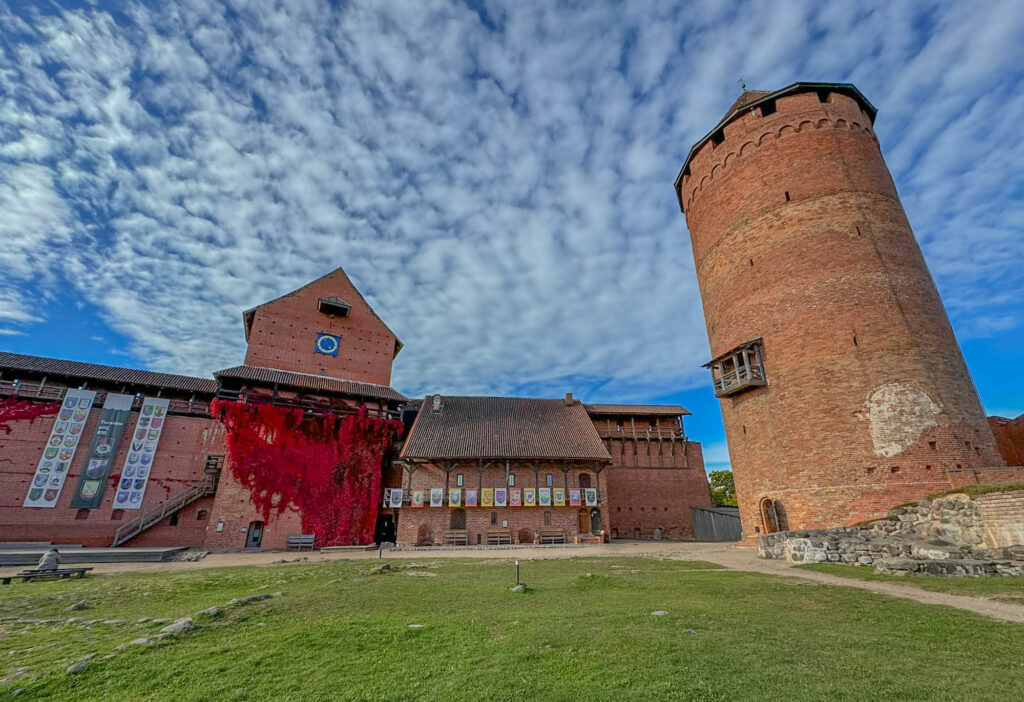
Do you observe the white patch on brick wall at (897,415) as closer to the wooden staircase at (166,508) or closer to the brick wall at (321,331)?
the brick wall at (321,331)

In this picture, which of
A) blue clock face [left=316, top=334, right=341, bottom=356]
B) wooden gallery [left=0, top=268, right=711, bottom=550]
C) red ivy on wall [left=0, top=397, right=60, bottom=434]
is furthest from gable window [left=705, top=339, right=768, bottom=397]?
red ivy on wall [left=0, top=397, right=60, bottom=434]

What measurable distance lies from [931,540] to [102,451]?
35.1 m

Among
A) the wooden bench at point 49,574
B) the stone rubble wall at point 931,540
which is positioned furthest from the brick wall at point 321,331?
the stone rubble wall at point 931,540

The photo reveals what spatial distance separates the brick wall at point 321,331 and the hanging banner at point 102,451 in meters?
6.79

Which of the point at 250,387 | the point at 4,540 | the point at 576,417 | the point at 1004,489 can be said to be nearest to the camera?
the point at 1004,489

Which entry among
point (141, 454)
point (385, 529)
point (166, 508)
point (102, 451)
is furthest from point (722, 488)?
point (102, 451)

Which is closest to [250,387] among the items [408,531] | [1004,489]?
[408,531]

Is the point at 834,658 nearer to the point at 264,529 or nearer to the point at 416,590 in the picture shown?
the point at 416,590

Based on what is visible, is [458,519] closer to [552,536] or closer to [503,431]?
[552,536]

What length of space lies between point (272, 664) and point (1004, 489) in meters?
17.4

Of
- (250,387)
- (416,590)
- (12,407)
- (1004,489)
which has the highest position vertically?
(250,387)

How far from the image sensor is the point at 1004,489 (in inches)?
447

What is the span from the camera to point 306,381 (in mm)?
26953

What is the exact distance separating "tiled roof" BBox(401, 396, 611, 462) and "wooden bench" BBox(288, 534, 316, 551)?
660 cm
